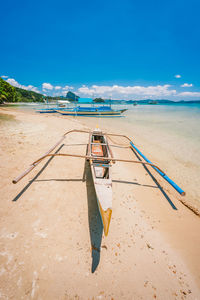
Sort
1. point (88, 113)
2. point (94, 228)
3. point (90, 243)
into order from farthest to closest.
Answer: point (88, 113), point (94, 228), point (90, 243)

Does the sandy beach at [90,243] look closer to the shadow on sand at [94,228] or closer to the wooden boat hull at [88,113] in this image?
the shadow on sand at [94,228]

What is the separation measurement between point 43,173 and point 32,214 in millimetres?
1794

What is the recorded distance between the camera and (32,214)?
114 inches

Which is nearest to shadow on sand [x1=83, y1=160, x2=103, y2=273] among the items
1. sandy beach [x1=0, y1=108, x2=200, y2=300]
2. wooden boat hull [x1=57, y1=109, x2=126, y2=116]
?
sandy beach [x1=0, y1=108, x2=200, y2=300]

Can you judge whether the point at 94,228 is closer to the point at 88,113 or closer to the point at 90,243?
the point at 90,243

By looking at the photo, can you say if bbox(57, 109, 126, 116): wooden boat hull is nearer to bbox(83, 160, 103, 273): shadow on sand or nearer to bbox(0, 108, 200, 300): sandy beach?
bbox(0, 108, 200, 300): sandy beach

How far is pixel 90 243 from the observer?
240 centimetres

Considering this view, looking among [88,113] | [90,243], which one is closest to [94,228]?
[90,243]

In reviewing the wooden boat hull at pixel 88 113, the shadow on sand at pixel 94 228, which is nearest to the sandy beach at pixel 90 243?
the shadow on sand at pixel 94 228

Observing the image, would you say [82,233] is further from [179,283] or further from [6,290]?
[179,283]

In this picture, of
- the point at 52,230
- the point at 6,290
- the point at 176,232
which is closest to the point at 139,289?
the point at 176,232

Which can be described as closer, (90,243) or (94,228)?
(90,243)

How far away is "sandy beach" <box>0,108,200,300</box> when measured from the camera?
6.18ft

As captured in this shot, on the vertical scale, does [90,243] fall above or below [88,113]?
below
